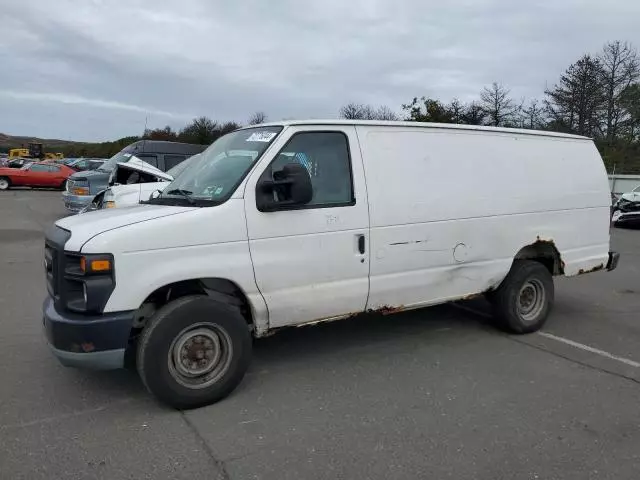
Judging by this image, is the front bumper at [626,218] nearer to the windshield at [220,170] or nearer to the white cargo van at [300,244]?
the white cargo van at [300,244]

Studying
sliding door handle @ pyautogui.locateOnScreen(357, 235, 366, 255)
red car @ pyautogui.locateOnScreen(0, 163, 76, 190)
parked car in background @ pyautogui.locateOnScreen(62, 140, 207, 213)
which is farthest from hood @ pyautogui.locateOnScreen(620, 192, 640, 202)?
red car @ pyautogui.locateOnScreen(0, 163, 76, 190)

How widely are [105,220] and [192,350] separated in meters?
1.10

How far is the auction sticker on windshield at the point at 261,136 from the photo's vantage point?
15.0ft

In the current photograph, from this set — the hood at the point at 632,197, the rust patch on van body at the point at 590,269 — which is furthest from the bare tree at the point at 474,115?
the rust patch on van body at the point at 590,269

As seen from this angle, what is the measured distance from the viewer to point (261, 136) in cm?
468

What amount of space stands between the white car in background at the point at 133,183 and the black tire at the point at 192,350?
19.2ft

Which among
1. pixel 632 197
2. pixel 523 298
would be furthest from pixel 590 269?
pixel 632 197

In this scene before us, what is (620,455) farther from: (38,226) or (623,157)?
(623,157)

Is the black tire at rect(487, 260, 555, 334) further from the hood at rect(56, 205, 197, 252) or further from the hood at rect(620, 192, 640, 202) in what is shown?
the hood at rect(620, 192, 640, 202)

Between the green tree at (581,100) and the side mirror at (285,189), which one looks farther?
the green tree at (581,100)

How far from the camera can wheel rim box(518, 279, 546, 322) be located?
6.13m

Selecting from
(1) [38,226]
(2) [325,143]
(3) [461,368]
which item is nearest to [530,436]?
(3) [461,368]

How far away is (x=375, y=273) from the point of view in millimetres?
4855

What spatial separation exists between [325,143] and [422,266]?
140 centimetres
